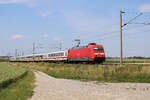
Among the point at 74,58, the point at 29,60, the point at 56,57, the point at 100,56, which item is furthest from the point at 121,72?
the point at 29,60

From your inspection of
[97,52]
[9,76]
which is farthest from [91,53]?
[9,76]

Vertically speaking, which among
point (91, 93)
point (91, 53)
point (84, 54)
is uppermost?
point (91, 53)

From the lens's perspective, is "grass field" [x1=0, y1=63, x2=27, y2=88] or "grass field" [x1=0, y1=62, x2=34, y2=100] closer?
"grass field" [x1=0, y1=62, x2=34, y2=100]

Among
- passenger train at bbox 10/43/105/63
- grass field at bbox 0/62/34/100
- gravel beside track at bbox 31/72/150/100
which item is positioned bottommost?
gravel beside track at bbox 31/72/150/100

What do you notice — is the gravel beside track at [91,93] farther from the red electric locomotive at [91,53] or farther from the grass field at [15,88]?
the red electric locomotive at [91,53]

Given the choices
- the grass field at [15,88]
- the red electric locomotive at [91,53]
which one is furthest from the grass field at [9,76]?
the red electric locomotive at [91,53]

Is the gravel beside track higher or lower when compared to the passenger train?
lower

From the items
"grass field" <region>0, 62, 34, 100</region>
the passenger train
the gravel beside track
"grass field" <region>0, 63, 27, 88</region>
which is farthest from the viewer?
the passenger train

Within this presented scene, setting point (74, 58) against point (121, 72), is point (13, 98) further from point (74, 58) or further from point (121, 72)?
point (74, 58)

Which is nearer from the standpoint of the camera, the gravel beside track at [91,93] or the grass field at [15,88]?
the grass field at [15,88]

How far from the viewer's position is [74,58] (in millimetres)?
57906

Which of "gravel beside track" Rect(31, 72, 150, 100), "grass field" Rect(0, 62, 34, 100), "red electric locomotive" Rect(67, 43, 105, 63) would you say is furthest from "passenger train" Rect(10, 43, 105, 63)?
"gravel beside track" Rect(31, 72, 150, 100)

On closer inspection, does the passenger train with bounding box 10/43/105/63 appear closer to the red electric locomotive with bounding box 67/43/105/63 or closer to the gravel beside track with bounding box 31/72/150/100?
the red electric locomotive with bounding box 67/43/105/63

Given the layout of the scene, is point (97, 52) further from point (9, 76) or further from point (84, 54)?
point (9, 76)
